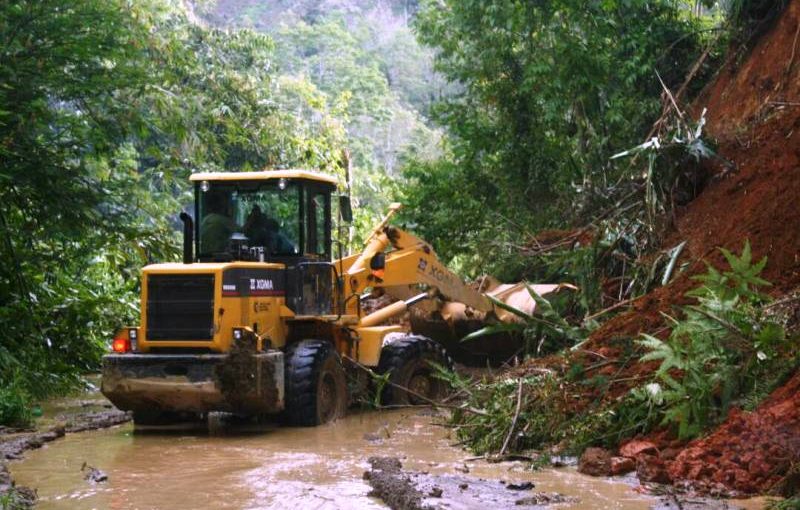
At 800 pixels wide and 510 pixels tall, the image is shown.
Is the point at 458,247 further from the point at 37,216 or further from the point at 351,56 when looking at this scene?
the point at 351,56

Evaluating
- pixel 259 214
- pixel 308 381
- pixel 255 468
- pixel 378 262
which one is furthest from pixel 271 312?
pixel 255 468

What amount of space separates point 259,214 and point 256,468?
13.4 ft

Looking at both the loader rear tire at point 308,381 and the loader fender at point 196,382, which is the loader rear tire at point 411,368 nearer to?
the loader rear tire at point 308,381

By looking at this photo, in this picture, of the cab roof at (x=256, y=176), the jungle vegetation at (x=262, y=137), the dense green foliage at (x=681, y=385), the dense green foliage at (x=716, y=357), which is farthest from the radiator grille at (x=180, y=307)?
the dense green foliage at (x=716, y=357)

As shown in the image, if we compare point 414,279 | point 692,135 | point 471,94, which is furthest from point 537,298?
point 471,94

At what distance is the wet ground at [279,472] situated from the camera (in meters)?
8.57

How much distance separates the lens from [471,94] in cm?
2298

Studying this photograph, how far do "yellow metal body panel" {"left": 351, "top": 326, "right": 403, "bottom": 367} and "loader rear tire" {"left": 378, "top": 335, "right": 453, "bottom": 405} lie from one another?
10.8 inches

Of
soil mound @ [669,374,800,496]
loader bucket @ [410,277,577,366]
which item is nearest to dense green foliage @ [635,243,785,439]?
soil mound @ [669,374,800,496]

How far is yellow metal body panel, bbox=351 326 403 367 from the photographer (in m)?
14.4

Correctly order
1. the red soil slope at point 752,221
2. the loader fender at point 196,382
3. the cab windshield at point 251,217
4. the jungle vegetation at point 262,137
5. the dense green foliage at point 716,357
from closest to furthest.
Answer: the red soil slope at point 752,221 → the dense green foliage at point 716,357 → the loader fender at point 196,382 → the cab windshield at point 251,217 → the jungle vegetation at point 262,137

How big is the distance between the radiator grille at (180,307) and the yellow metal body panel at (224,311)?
0.15 feet

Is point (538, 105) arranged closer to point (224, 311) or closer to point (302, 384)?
point (302, 384)

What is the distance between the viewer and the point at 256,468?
10320mm
